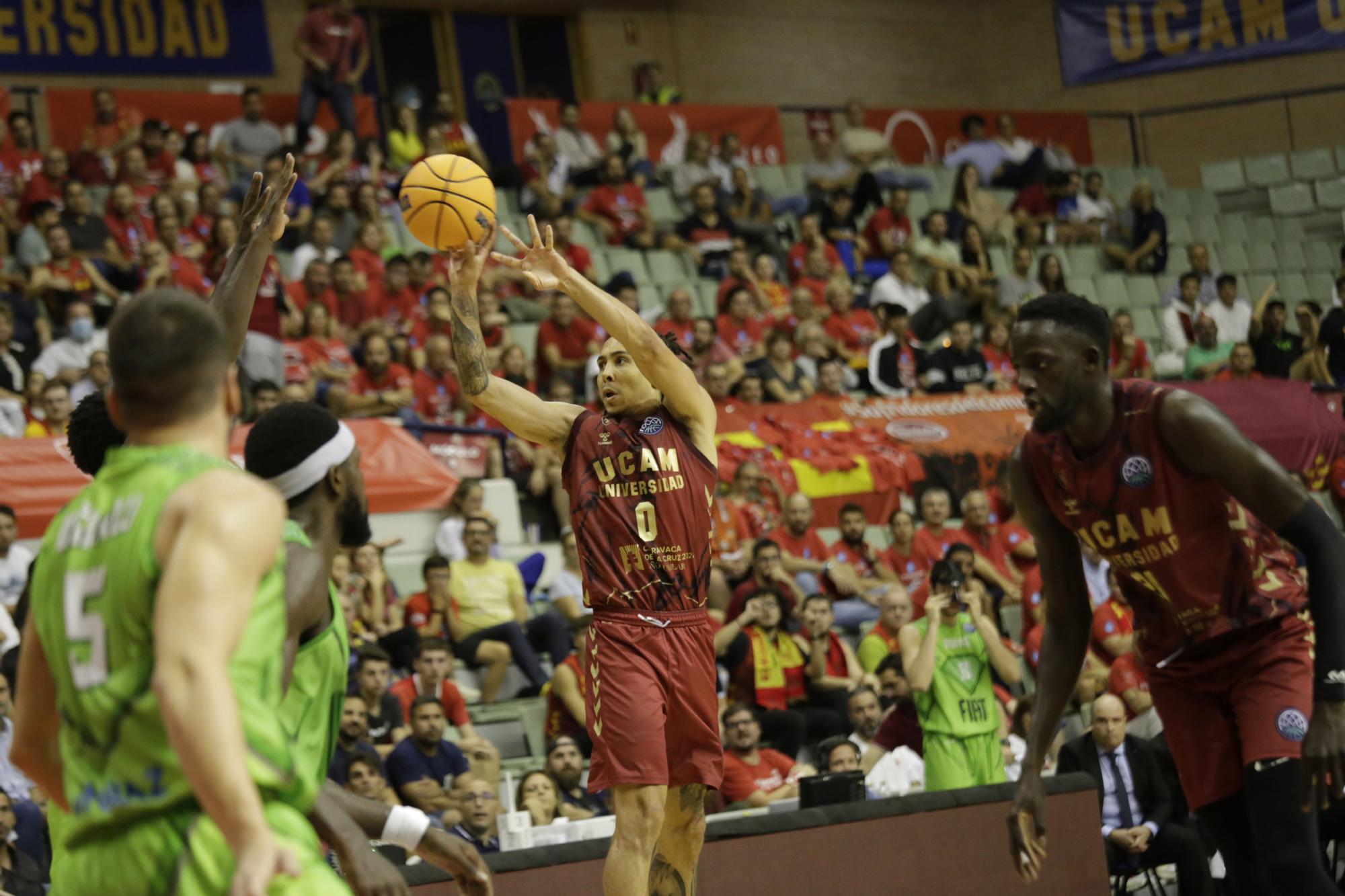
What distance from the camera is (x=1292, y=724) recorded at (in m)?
4.64

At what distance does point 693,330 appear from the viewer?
49.2 ft

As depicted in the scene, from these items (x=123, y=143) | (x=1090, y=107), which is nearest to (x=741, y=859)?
(x=123, y=143)

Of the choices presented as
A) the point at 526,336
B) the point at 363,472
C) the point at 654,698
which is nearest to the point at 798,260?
the point at 526,336

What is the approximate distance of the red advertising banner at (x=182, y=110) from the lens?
16438 mm

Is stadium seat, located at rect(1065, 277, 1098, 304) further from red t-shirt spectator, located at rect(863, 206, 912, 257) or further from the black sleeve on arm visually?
the black sleeve on arm

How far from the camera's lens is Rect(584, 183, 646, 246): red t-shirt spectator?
58.1 ft

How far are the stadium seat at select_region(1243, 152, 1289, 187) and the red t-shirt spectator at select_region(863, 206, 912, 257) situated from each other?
6769 mm

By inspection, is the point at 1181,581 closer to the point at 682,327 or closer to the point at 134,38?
the point at 682,327

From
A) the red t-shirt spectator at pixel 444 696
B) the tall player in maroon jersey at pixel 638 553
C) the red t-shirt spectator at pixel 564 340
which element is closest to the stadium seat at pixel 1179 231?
the red t-shirt spectator at pixel 564 340

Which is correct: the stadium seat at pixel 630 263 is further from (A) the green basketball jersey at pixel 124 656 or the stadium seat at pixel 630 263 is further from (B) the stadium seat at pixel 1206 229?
(A) the green basketball jersey at pixel 124 656

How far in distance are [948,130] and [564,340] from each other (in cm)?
1017

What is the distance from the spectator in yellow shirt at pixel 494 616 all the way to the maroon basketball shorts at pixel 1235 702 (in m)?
6.58

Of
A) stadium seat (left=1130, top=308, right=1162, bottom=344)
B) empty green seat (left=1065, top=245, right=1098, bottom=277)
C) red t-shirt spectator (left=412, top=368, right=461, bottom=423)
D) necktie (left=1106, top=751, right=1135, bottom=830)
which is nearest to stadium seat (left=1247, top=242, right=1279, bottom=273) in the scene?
empty green seat (left=1065, top=245, right=1098, bottom=277)

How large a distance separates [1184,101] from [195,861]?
24.3m
